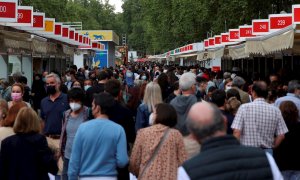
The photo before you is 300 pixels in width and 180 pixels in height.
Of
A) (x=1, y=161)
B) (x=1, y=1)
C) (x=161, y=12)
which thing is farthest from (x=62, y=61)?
(x=1, y=161)

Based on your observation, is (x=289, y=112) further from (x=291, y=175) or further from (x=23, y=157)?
(x=23, y=157)

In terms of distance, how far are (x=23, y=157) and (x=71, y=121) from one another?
72.6 inches

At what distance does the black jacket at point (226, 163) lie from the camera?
11.3 feet

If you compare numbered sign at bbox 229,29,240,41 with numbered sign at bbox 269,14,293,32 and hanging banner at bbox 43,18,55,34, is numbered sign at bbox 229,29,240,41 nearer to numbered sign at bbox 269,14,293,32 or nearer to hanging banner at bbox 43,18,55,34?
numbered sign at bbox 269,14,293,32

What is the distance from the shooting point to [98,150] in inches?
228

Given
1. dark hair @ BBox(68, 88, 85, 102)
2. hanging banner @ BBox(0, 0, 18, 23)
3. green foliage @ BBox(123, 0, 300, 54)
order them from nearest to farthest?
dark hair @ BBox(68, 88, 85, 102) → hanging banner @ BBox(0, 0, 18, 23) → green foliage @ BBox(123, 0, 300, 54)

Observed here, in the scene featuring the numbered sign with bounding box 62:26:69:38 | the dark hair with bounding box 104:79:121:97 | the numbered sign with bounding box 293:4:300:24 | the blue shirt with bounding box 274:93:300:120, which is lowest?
the blue shirt with bounding box 274:93:300:120

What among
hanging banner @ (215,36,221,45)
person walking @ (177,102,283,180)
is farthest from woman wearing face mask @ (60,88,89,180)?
hanging banner @ (215,36,221,45)

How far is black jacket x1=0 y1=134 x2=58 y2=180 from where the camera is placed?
566 cm

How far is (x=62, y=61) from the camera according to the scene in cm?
3322

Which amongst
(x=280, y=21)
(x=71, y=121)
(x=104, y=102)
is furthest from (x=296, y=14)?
(x=104, y=102)

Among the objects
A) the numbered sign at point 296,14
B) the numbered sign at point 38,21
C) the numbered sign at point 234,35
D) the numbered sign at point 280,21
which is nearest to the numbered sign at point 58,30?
the numbered sign at point 38,21

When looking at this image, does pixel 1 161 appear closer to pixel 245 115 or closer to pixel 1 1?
pixel 245 115

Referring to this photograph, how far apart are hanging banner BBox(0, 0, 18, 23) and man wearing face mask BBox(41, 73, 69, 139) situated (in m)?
6.65
